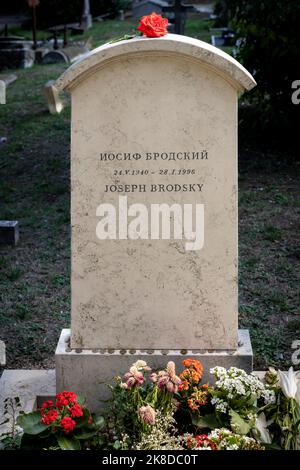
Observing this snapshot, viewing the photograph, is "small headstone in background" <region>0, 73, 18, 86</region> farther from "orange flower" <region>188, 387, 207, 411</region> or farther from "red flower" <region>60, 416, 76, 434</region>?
"red flower" <region>60, 416, 76, 434</region>

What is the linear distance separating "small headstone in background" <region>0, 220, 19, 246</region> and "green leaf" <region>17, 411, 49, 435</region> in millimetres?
3737

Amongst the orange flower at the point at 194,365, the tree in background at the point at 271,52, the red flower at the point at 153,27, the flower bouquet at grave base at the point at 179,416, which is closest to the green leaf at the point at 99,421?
the flower bouquet at grave base at the point at 179,416

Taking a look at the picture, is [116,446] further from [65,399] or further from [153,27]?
[153,27]

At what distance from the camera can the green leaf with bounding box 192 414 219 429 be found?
4.43 m

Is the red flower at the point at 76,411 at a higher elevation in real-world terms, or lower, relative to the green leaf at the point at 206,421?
higher

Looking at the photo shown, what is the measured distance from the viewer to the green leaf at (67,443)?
4.14 m

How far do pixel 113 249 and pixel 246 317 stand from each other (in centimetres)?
176

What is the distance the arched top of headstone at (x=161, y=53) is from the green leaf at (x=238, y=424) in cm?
176

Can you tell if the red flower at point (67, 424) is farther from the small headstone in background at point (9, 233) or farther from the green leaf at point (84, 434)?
the small headstone in background at point (9, 233)

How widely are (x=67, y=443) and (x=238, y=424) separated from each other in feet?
2.80


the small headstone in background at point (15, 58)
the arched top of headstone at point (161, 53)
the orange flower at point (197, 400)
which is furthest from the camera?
the small headstone in background at point (15, 58)
